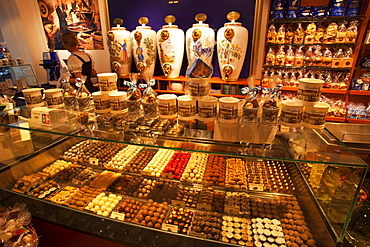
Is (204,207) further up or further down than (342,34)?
further down

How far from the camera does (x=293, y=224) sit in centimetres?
144

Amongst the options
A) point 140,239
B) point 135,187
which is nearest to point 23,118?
point 135,187

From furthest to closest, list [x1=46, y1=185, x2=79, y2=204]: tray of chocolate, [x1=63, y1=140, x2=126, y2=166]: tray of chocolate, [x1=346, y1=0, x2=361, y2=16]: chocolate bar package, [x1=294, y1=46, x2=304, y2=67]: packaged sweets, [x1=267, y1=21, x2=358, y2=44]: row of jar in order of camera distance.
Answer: [x1=294, y1=46, x2=304, y2=67]: packaged sweets → [x1=267, y1=21, x2=358, y2=44]: row of jar → [x1=346, y1=0, x2=361, y2=16]: chocolate bar package → [x1=63, y1=140, x2=126, y2=166]: tray of chocolate → [x1=46, y1=185, x2=79, y2=204]: tray of chocolate

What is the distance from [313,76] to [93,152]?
11.5 feet

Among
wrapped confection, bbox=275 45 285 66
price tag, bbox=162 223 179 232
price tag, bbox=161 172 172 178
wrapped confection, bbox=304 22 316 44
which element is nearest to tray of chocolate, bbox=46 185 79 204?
price tag, bbox=161 172 172 178

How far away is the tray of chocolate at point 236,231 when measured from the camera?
136cm

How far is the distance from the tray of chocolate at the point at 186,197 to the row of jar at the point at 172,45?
2.41m

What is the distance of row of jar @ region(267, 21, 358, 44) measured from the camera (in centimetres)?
319

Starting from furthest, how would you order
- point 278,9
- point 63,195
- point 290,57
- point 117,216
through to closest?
1. point 290,57
2. point 278,9
3. point 63,195
4. point 117,216

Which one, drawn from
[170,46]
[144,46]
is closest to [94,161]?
[170,46]

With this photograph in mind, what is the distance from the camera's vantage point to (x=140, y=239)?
4.59 feet

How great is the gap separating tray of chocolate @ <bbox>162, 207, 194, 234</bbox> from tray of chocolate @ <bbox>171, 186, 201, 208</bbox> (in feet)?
0.12

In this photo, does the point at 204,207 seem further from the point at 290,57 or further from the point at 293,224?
the point at 290,57

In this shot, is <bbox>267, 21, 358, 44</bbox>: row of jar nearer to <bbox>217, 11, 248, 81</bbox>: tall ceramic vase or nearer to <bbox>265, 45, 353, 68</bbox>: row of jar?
<bbox>265, 45, 353, 68</bbox>: row of jar
